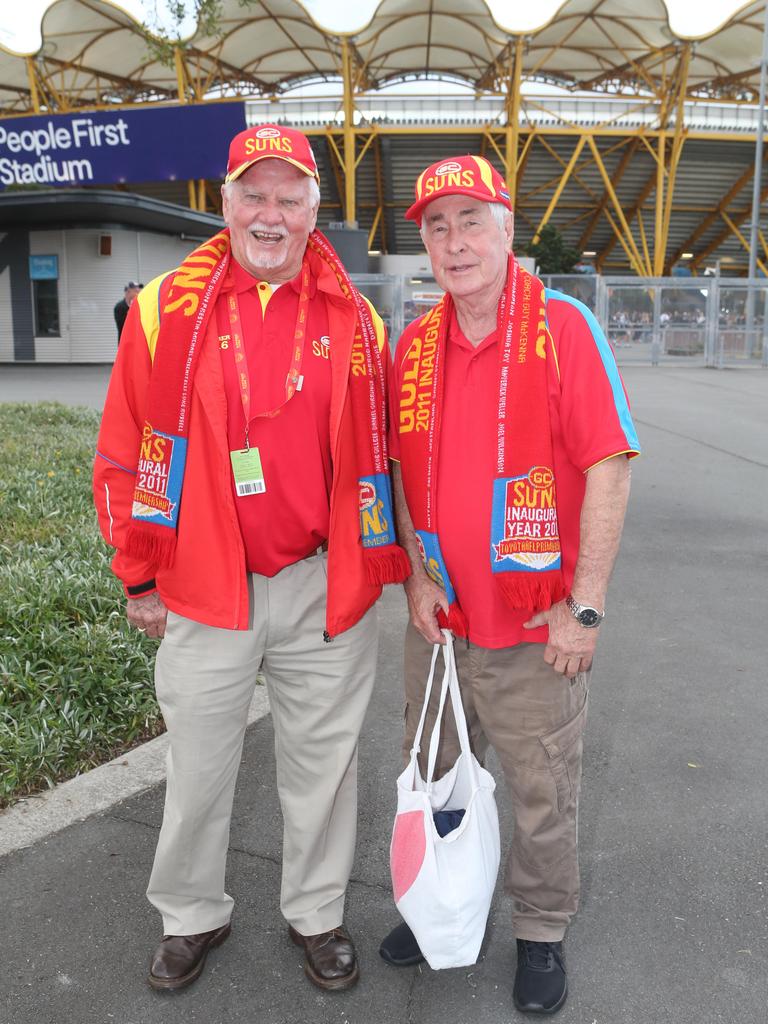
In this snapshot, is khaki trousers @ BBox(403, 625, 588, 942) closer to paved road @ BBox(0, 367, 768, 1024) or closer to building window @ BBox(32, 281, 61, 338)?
paved road @ BBox(0, 367, 768, 1024)

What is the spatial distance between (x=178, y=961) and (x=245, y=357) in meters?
1.66

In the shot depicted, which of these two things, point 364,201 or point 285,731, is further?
point 364,201

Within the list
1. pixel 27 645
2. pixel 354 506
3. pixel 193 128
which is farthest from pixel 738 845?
pixel 193 128

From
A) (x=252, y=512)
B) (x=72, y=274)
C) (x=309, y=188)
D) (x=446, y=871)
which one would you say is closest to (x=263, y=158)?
(x=309, y=188)

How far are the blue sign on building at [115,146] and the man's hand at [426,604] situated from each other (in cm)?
2378

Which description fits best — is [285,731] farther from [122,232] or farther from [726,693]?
[122,232]

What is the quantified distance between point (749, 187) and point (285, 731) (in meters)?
46.5

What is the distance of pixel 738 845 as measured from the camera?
124 inches

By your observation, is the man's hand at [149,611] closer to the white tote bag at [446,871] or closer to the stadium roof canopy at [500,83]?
the white tote bag at [446,871]

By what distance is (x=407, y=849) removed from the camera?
2.32 metres

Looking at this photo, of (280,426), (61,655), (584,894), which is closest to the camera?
(280,426)

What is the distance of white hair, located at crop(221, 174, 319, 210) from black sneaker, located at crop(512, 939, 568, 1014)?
6.93ft

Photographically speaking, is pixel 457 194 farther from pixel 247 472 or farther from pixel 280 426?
pixel 247 472

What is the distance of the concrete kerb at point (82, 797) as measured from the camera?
318 centimetres
